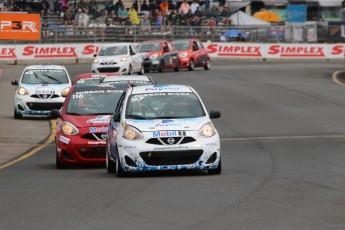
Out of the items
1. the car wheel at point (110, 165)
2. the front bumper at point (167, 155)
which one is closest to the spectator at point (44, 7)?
the car wheel at point (110, 165)

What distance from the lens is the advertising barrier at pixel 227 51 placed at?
190ft

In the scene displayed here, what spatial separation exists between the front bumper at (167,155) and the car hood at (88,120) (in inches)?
104

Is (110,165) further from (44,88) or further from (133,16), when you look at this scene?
(133,16)

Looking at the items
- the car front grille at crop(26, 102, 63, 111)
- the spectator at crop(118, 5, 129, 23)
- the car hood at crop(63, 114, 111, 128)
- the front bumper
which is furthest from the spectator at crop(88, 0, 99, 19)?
the front bumper

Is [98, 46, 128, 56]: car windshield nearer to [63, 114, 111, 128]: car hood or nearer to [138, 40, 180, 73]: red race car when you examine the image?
[138, 40, 180, 73]: red race car

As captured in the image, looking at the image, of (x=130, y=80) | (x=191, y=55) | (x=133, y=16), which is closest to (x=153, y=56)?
(x=191, y=55)

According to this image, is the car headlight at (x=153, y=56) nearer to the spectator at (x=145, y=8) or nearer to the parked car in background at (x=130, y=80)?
the spectator at (x=145, y=8)

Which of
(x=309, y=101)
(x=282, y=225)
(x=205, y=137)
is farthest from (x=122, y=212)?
(x=309, y=101)

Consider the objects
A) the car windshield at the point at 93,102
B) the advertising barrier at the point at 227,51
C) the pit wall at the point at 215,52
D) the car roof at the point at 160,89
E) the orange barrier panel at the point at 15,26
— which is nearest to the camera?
the car roof at the point at 160,89

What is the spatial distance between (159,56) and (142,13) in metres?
15.2

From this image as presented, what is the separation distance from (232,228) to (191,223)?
49cm

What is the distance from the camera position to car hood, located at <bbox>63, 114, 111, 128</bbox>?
58.0 ft

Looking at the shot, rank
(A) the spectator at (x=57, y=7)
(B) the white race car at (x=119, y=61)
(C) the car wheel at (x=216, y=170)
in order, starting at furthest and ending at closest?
(A) the spectator at (x=57, y=7) → (B) the white race car at (x=119, y=61) → (C) the car wheel at (x=216, y=170)

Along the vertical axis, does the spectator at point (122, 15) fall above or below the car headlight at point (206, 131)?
below
